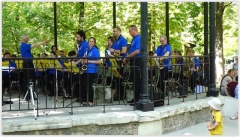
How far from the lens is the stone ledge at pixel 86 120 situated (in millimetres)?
5879

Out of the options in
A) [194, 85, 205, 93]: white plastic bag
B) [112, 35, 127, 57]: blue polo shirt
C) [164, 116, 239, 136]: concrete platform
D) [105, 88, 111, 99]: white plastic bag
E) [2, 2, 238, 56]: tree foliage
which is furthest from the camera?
[2, 2, 238, 56]: tree foliage

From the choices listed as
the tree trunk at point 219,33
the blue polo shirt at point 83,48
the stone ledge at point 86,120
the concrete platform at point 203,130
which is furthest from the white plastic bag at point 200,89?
the tree trunk at point 219,33

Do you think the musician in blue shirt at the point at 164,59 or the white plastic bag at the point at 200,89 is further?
the white plastic bag at the point at 200,89

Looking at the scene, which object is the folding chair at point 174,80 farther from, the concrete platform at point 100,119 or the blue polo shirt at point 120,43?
the blue polo shirt at point 120,43

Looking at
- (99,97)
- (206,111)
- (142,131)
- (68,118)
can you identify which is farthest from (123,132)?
(206,111)

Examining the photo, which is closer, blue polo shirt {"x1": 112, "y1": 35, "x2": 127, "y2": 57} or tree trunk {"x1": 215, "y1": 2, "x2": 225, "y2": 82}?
blue polo shirt {"x1": 112, "y1": 35, "x2": 127, "y2": 57}

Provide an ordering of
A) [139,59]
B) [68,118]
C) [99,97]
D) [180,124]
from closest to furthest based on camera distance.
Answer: [68,118]
[139,59]
[180,124]
[99,97]

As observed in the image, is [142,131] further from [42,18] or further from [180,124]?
[42,18]

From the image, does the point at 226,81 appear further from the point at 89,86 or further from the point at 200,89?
the point at 89,86

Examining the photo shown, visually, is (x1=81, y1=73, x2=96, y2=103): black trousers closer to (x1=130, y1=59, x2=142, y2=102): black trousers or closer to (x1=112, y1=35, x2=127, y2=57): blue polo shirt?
(x1=130, y1=59, x2=142, y2=102): black trousers

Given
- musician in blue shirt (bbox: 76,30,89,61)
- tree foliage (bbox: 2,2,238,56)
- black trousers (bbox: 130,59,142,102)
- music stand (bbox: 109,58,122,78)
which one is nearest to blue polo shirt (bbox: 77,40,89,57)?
musician in blue shirt (bbox: 76,30,89,61)

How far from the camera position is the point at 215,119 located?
227 inches

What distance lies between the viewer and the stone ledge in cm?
588

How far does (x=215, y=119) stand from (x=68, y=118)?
8.46 feet
